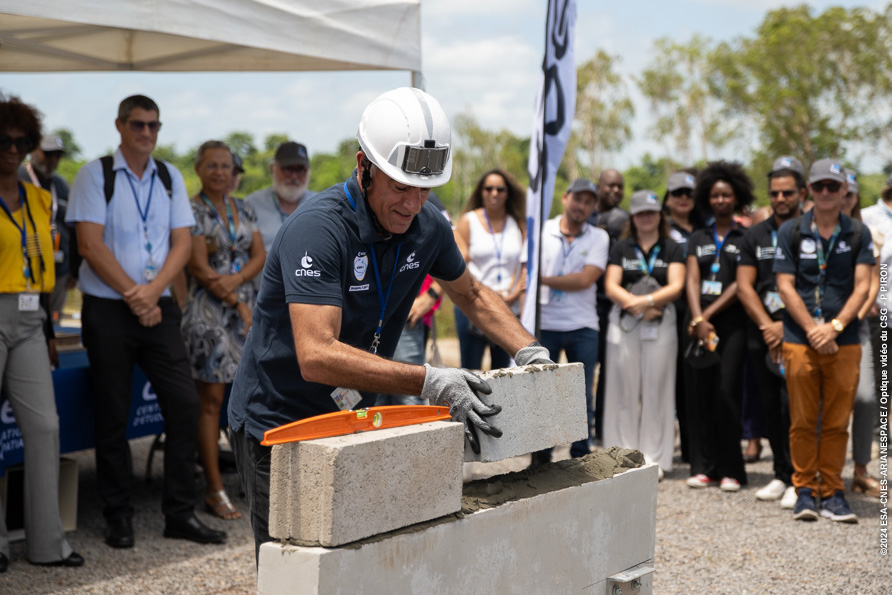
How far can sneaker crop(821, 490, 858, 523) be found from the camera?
18.1 feet

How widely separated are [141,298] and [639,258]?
360cm

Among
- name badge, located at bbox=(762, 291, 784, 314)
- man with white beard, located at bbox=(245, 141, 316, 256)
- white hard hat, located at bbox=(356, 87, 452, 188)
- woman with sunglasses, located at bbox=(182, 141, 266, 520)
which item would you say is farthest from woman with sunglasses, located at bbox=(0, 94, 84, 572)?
name badge, located at bbox=(762, 291, 784, 314)

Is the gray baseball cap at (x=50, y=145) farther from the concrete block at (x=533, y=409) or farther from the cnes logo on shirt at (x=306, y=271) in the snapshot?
the concrete block at (x=533, y=409)

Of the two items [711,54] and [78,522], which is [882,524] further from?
[711,54]

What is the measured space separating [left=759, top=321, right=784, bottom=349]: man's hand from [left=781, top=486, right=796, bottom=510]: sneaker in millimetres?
964

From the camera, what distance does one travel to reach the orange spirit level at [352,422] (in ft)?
7.32

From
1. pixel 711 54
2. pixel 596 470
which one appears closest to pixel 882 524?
pixel 596 470

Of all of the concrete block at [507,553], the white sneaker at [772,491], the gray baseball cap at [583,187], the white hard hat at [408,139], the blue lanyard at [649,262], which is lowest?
the white sneaker at [772,491]

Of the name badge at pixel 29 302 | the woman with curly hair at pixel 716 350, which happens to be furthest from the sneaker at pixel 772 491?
the name badge at pixel 29 302

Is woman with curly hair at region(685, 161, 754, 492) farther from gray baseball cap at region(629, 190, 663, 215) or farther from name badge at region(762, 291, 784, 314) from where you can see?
gray baseball cap at region(629, 190, 663, 215)

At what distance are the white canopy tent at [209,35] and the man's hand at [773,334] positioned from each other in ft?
9.51

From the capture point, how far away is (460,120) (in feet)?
209

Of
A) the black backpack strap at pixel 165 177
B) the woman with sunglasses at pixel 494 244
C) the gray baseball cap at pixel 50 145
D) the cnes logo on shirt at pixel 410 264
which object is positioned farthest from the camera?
the gray baseball cap at pixel 50 145

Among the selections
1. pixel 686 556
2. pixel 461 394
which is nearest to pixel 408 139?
pixel 461 394
